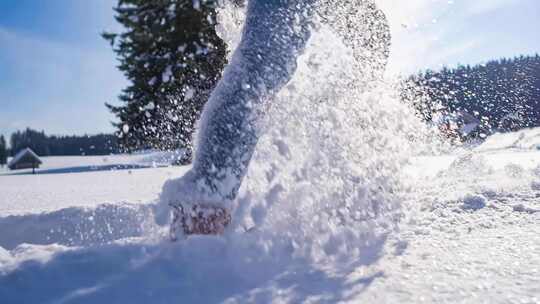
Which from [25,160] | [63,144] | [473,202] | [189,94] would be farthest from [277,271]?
[63,144]

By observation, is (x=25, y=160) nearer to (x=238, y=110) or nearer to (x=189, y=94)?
(x=189, y=94)

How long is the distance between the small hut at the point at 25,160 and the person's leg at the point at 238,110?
4126cm

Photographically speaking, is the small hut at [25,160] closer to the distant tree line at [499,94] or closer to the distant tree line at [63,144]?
the distant tree line at [63,144]

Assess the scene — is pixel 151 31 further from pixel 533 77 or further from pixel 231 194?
pixel 533 77

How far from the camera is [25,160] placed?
126 feet

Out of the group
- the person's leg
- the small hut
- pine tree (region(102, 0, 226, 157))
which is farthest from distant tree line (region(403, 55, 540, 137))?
the small hut

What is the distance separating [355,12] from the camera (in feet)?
11.3

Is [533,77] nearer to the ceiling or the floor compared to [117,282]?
nearer to the ceiling

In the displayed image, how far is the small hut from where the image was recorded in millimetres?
37625

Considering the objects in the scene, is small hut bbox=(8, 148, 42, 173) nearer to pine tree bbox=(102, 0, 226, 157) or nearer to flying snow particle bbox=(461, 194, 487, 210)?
pine tree bbox=(102, 0, 226, 157)

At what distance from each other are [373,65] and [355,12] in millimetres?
464

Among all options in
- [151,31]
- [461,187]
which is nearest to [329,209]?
[461,187]

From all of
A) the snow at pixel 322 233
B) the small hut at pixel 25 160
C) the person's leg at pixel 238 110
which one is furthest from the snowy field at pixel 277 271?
the small hut at pixel 25 160

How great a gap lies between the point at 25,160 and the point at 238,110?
4311 cm
